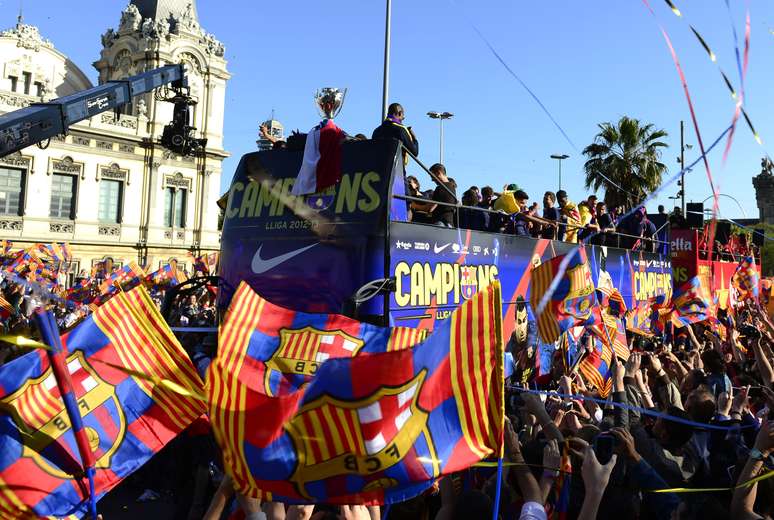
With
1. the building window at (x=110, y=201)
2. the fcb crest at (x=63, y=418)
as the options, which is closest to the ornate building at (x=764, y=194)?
the fcb crest at (x=63, y=418)

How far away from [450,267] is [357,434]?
415cm

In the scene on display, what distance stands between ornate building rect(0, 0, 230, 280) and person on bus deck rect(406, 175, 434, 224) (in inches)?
1275

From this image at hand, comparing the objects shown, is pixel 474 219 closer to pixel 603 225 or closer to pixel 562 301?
pixel 562 301

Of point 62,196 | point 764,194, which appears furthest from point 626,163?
point 62,196

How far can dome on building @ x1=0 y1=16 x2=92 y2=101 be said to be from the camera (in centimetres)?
3753

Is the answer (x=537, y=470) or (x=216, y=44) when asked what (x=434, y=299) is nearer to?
(x=537, y=470)

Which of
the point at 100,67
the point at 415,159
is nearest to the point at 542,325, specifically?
the point at 415,159

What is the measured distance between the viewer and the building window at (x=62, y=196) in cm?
3644

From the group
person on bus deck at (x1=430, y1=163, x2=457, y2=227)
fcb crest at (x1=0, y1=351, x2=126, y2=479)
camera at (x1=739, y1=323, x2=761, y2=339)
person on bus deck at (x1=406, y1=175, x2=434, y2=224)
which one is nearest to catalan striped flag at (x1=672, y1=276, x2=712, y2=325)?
camera at (x1=739, y1=323, x2=761, y2=339)

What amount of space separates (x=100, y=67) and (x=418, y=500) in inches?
1781

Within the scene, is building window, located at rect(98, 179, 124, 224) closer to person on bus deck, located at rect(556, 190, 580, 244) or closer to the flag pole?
person on bus deck, located at rect(556, 190, 580, 244)

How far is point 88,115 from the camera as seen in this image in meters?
16.0

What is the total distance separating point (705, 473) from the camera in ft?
13.0

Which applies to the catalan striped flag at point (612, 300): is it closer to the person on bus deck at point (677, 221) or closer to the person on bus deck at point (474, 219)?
the person on bus deck at point (474, 219)
